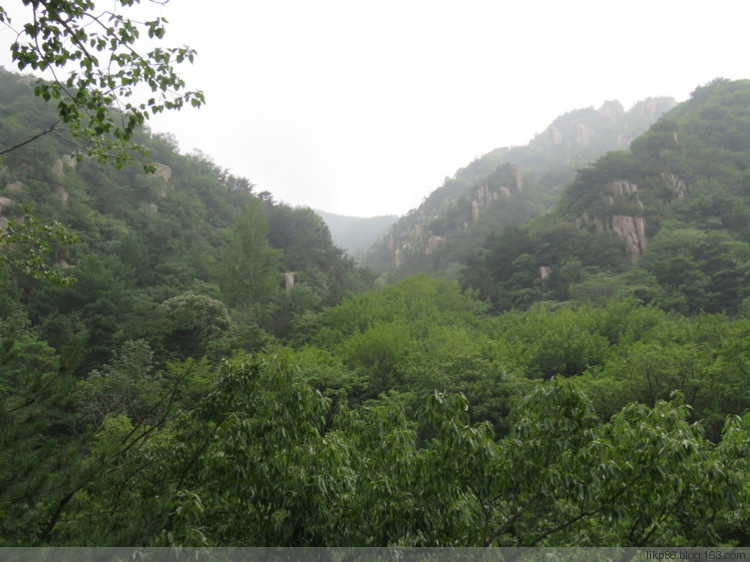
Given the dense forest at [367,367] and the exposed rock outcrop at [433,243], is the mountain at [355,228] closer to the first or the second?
the exposed rock outcrop at [433,243]

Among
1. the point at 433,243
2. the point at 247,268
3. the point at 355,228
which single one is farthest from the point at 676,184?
the point at 355,228

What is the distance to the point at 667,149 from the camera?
37.6 metres

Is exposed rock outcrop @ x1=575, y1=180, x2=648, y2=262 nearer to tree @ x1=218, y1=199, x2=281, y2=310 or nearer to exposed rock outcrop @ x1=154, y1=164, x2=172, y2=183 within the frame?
tree @ x1=218, y1=199, x2=281, y2=310

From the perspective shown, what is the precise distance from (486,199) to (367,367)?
151 ft

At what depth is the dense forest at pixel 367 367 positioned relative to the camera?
11.3 feet

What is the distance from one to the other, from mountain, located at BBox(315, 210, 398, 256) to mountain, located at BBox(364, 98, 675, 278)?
89.7 ft

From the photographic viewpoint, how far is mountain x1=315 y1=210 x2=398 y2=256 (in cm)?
10344

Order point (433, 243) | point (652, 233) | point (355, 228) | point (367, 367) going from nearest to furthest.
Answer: point (367, 367)
point (652, 233)
point (433, 243)
point (355, 228)

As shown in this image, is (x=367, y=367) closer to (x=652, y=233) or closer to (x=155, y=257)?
(x=155, y=257)

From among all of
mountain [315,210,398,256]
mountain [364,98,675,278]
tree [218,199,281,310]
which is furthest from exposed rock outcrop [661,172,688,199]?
mountain [315,210,398,256]

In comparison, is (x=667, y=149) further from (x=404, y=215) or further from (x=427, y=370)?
(x=404, y=215)

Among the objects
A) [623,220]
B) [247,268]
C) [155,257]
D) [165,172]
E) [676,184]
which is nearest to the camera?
[247,268]

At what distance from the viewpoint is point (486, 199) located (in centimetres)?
5719

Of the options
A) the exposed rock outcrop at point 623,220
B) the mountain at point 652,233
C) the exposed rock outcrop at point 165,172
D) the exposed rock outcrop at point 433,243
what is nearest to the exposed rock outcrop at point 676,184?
the mountain at point 652,233
